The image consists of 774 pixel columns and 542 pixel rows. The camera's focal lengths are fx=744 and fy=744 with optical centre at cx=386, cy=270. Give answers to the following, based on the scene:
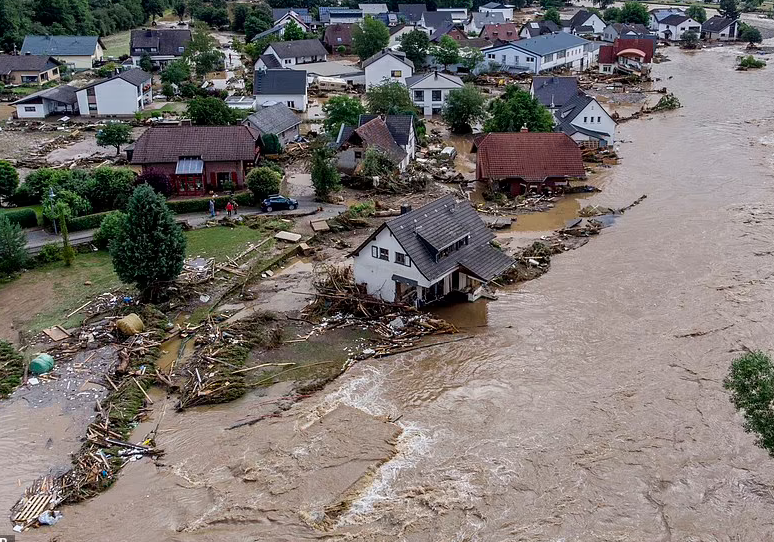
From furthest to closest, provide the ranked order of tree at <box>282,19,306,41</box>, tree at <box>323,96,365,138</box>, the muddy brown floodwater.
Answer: tree at <box>282,19,306,41</box> < tree at <box>323,96,365,138</box> < the muddy brown floodwater

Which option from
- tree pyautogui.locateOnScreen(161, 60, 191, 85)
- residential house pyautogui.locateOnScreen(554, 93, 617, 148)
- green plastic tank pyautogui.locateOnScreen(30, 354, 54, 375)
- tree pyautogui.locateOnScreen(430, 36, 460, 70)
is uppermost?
tree pyautogui.locateOnScreen(430, 36, 460, 70)

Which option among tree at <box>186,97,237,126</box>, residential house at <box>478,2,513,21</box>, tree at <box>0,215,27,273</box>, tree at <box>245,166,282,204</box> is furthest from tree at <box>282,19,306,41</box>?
tree at <box>0,215,27,273</box>

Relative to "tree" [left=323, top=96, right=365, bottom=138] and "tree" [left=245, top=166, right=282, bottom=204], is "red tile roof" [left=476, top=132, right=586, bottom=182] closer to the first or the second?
"tree" [left=323, top=96, right=365, bottom=138]

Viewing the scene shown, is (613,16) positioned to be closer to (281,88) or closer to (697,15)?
(697,15)

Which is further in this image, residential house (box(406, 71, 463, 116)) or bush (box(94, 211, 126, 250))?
residential house (box(406, 71, 463, 116))

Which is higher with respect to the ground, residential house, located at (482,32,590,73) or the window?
residential house, located at (482,32,590,73)

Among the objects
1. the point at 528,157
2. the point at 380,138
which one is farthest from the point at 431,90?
the point at 528,157

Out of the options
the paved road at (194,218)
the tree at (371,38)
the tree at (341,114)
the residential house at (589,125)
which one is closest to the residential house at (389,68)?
the tree at (371,38)

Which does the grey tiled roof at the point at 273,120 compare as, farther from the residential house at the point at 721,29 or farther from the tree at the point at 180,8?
the tree at the point at 180,8
